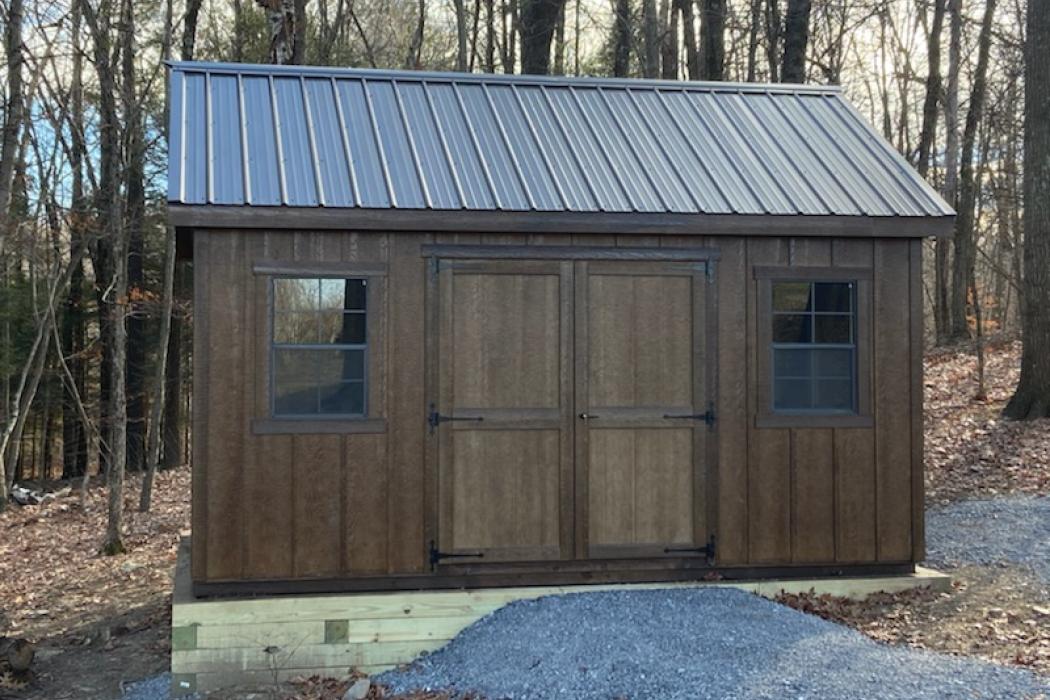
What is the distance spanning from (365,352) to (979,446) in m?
8.27

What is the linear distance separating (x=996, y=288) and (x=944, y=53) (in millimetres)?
9563

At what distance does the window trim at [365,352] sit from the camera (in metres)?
6.25

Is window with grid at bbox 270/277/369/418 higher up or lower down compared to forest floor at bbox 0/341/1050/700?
higher up

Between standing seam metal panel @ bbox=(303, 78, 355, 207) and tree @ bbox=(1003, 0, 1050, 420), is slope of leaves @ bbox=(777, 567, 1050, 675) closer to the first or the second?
standing seam metal panel @ bbox=(303, 78, 355, 207)

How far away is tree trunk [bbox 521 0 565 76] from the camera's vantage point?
16.8 metres

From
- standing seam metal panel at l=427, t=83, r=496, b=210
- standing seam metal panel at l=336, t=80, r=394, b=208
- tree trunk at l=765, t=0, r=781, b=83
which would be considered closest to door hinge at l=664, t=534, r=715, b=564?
standing seam metal panel at l=427, t=83, r=496, b=210

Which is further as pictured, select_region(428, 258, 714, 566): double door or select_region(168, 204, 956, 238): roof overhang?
select_region(428, 258, 714, 566): double door

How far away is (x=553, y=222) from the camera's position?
6.45 metres

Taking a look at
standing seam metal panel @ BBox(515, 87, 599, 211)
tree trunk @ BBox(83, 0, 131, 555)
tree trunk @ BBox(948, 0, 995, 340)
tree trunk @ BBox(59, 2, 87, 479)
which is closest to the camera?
standing seam metal panel @ BBox(515, 87, 599, 211)

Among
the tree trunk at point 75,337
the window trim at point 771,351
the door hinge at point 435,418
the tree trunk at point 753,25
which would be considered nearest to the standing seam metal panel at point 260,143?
the door hinge at point 435,418

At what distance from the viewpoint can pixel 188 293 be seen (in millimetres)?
19234

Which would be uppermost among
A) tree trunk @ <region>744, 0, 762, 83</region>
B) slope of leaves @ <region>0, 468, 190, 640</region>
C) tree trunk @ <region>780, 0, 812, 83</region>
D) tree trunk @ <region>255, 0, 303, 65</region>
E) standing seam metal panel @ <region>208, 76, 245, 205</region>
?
tree trunk @ <region>744, 0, 762, 83</region>

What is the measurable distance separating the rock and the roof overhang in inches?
104

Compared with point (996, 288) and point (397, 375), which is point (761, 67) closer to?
point (996, 288)
